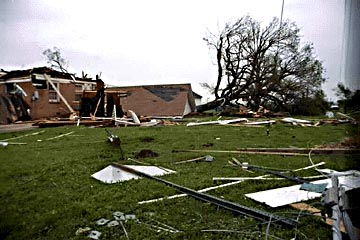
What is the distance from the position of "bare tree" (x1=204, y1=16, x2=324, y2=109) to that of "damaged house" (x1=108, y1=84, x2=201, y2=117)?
1.11 feet

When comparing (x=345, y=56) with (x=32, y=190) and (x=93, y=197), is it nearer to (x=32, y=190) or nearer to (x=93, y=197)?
(x=93, y=197)

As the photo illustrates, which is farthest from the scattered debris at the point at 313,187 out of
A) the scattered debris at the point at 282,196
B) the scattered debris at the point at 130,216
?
the scattered debris at the point at 130,216

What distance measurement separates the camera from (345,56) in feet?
2.27

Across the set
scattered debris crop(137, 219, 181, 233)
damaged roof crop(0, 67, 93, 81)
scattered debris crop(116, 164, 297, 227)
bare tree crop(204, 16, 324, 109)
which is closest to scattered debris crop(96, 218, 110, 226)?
scattered debris crop(137, 219, 181, 233)

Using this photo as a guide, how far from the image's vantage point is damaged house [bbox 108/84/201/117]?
1.82m

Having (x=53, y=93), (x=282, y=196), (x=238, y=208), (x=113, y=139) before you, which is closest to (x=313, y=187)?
(x=282, y=196)

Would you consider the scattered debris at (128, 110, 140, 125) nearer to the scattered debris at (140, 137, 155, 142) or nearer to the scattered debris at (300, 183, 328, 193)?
the scattered debris at (140, 137, 155, 142)

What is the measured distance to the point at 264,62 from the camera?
219 cm

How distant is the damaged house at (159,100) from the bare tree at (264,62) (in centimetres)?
34

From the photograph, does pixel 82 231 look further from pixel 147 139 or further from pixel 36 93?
pixel 147 139

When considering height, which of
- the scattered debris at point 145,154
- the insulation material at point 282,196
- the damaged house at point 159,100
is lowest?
the scattered debris at point 145,154

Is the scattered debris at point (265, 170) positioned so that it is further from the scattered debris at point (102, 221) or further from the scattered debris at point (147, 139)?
the scattered debris at point (147, 139)

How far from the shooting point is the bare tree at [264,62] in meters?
1.84

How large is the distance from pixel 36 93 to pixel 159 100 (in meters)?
1.33
